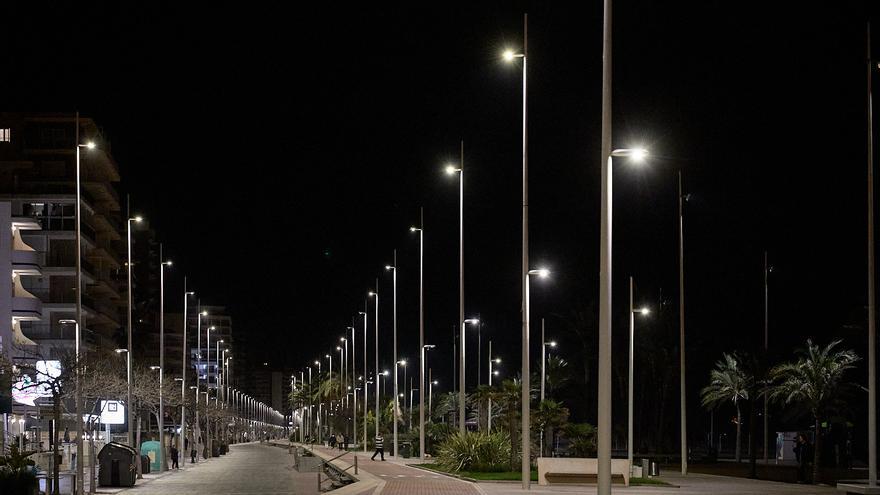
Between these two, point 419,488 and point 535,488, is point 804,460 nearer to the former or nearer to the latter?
point 535,488

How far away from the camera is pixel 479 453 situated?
4291 centimetres

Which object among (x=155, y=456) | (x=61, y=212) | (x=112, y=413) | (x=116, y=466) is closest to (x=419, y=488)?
(x=116, y=466)

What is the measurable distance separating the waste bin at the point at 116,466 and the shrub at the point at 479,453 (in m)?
11.4

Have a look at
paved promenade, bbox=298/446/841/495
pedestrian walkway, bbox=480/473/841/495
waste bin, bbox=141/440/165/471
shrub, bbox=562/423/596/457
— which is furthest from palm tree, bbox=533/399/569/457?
waste bin, bbox=141/440/165/471

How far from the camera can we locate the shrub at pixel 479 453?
4275 cm

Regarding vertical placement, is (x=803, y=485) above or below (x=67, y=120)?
below

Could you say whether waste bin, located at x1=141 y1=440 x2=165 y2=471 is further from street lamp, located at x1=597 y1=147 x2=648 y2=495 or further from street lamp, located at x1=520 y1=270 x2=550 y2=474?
street lamp, located at x1=597 y1=147 x2=648 y2=495

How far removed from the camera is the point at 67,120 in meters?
100

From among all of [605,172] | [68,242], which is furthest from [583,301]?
[605,172]

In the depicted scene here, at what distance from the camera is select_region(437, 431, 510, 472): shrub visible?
1683 inches

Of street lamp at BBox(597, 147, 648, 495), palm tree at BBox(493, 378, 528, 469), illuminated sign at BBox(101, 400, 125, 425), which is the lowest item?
illuminated sign at BBox(101, 400, 125, 425)

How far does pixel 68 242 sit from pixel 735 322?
5175cm

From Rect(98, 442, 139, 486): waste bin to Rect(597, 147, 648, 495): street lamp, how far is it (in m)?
24.0

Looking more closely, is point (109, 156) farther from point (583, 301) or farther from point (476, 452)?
point (476, 452)
